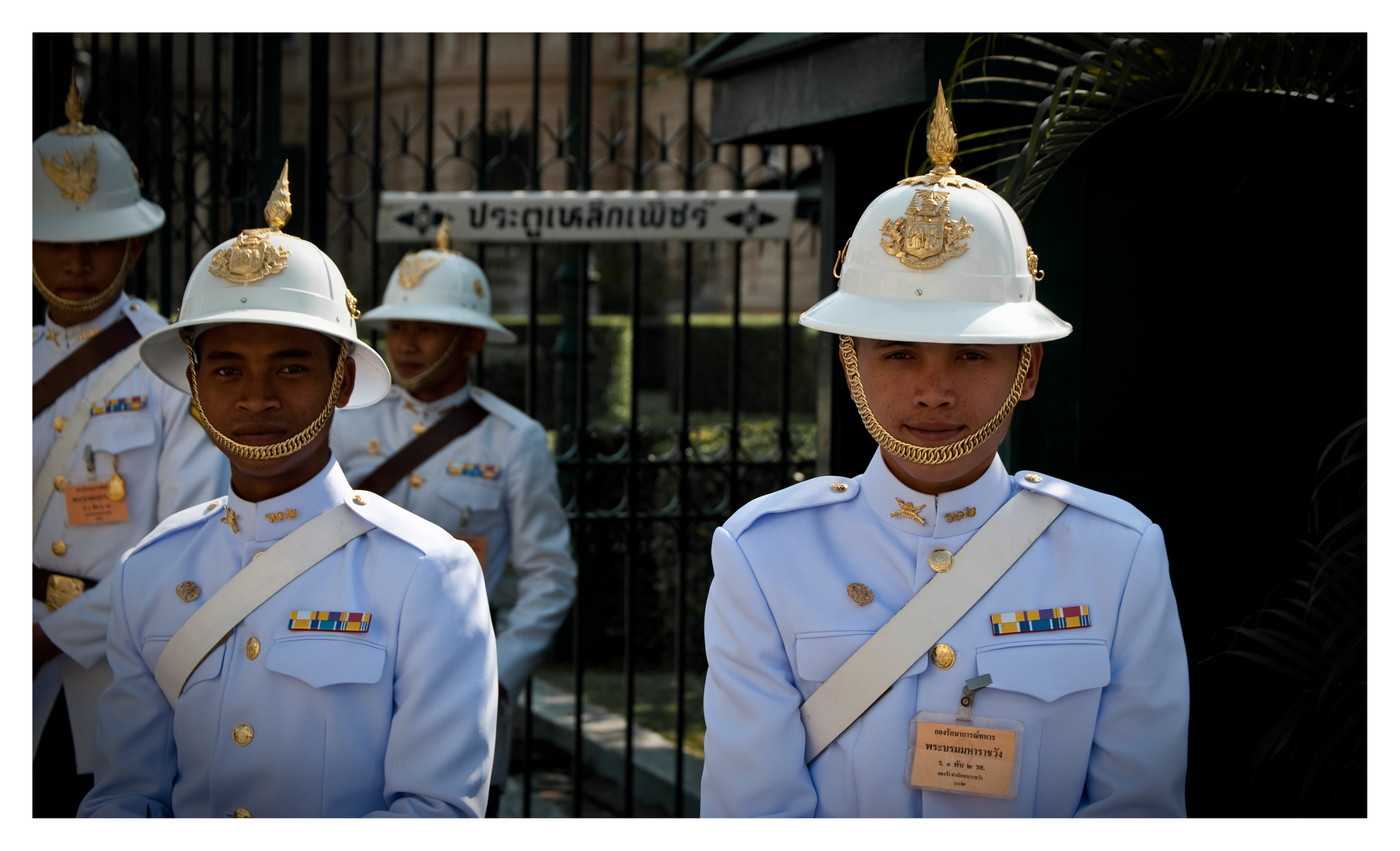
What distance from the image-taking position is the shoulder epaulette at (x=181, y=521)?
2.56 meters

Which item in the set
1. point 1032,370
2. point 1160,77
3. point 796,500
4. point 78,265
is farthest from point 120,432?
point 1160,77

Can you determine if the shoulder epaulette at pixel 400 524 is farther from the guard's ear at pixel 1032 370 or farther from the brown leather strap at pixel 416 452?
the brown leather strap at pixel 416 452

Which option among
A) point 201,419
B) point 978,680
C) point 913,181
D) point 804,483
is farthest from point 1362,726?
point 201,419

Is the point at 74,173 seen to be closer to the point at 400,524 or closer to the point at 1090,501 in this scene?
the point at 400,524

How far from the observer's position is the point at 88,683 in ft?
11.5

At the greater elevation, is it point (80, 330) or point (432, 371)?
point (80, 330)

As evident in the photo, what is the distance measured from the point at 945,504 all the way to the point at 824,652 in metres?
0.35

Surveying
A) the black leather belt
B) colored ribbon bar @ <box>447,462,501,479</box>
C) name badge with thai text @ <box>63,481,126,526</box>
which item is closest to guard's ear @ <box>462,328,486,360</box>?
colored ribbon bar @ <box>447,462,501,479</box>

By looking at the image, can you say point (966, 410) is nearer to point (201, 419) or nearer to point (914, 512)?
point (914, 512)

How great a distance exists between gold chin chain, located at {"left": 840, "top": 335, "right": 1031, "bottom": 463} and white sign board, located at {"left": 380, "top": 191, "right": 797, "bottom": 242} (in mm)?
2209

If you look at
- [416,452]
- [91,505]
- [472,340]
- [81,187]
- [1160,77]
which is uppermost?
[1160,77]

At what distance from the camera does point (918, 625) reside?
2238mm

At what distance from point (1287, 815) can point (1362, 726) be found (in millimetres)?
345

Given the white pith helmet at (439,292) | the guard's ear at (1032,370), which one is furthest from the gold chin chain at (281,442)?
the white pith helmet at (439,292)
